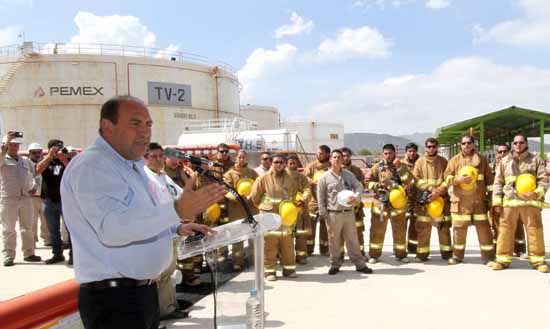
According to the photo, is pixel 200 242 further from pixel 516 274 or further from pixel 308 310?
pixel 516 274

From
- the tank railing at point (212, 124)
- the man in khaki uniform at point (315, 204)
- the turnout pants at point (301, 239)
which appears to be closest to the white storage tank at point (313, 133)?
the tank railing at point (212, 124)

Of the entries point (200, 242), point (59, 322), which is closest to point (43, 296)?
point (59, 322)

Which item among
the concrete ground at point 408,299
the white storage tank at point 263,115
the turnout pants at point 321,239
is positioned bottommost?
the concrete ground at point 408,299

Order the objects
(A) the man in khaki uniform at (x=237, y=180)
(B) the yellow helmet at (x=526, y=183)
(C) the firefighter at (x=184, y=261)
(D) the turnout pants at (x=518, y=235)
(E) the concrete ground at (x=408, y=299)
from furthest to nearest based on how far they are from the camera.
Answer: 1. (D) the turnout pants at (x=518, y=235)
2. (A) the man in khaki uniform at (x=237, y=180)
3. (B) the yellow helmet at (x=526, y=183)
4. (C) the firefighter at (x=184, y=261)
5. (E) the concrete ground at (x=408, y=299)

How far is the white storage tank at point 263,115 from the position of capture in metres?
42.6

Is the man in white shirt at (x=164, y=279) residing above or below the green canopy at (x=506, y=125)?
below

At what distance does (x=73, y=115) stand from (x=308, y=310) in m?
25.0

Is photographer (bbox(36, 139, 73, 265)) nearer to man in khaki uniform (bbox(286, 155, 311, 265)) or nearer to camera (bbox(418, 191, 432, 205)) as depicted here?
man in khaki uniform (bbox(286, 155, 311, 265))

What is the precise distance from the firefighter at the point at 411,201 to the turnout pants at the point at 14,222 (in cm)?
653

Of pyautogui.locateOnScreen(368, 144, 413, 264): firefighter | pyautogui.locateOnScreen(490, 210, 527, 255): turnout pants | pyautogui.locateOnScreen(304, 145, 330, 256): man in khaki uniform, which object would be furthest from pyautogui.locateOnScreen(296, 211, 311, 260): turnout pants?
pyautogui.locateOnScreen(490, 210, 527, 255): turnout pants

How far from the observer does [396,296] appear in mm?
5035

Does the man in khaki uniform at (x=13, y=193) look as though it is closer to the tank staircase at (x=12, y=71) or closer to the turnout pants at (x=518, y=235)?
the turnout pants at (x=518, y=235)

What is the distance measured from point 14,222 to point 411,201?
22.2 feet

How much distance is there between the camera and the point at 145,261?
1.91 meters
